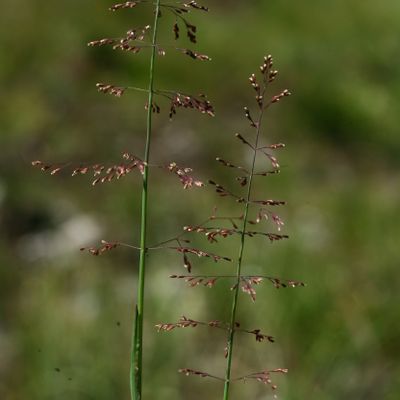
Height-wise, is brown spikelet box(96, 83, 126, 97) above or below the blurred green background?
above

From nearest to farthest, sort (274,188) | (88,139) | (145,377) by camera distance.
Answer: (145,377)
(274,188)
(88,139)

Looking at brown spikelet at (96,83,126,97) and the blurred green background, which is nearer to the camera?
brown spikelet at (96,83,126,97)

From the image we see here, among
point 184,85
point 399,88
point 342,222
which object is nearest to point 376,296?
point 342,222

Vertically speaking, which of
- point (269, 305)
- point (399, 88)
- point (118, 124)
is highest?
point (269, 305)

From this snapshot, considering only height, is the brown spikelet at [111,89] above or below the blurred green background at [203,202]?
above

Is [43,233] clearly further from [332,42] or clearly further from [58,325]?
[332,42]

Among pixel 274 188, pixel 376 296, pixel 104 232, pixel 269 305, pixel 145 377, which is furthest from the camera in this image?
pixel 274 188

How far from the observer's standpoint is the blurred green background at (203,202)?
3.99 m

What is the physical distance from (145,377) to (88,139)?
139 inches

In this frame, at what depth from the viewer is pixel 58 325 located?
402cm

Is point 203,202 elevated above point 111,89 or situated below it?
below

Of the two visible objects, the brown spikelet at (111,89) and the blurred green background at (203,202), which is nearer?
the brown spikelet at (111,89)

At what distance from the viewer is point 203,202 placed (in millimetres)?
6402

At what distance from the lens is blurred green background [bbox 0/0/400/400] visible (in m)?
3.99
